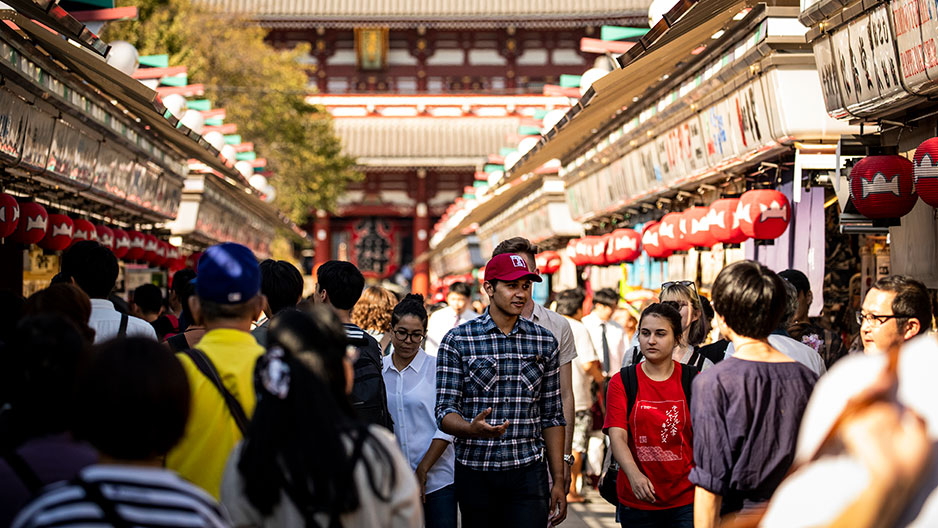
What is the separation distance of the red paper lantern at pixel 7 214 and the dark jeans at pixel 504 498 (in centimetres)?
502

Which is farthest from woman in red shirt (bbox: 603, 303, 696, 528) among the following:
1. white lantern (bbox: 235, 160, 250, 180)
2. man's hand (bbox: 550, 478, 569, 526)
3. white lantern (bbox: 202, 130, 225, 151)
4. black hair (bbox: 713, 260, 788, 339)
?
white lantern (bbox: 235, 160, 250, 180)

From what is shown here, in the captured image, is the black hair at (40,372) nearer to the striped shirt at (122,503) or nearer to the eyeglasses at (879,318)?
the striped shirt at (122,503)

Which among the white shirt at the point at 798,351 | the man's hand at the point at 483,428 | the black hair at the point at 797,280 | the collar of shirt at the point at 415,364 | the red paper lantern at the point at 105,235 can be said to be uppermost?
the red paper lantern at the point at 105,235

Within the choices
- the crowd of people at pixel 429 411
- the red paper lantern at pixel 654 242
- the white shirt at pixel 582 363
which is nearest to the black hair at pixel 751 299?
the crowd of people at pixel 429 411

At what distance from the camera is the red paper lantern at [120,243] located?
44.9 feet

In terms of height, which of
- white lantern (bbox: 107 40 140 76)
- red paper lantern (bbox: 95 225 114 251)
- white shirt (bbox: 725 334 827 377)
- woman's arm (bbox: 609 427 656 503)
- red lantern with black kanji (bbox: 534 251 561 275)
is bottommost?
woman's arm (bbox: 609 427 656 503)

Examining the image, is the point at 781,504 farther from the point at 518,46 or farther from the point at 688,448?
the point at 518,46

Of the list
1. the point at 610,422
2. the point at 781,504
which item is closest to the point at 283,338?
the point at 781,504

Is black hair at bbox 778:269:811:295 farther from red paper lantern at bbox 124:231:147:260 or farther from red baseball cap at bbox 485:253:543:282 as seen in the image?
red paper lantern at bbox 124:231:147:260

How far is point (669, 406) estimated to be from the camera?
16.9 ft

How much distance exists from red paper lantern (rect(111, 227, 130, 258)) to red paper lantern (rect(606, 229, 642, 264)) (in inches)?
232

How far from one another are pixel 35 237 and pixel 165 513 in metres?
7.85

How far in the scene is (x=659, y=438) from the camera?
16.7 ft

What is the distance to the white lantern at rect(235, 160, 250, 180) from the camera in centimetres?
1972
